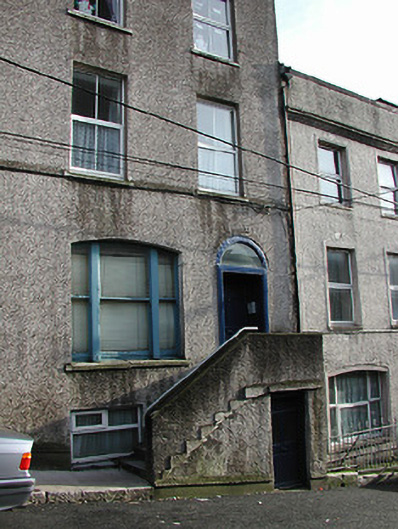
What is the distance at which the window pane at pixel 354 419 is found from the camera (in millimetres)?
12383

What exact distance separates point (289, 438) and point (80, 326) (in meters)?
4.43

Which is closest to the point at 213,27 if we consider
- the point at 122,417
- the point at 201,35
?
the point at 201,35

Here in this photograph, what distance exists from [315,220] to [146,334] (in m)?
5.22

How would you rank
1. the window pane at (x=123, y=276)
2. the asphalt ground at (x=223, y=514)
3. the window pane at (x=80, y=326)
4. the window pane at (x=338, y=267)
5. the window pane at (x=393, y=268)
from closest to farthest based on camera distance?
the asphalt ground at (x=223, y=514), the window pane at (x=80, y=326), the window pane at (x=123, y=276), the window pane at (x=338, y=267), the window pane at (x=393, y=268)

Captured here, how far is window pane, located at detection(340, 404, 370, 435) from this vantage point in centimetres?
1238

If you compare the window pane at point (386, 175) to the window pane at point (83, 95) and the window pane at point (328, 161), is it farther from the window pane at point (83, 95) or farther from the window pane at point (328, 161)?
the window pane at point (83, 95)

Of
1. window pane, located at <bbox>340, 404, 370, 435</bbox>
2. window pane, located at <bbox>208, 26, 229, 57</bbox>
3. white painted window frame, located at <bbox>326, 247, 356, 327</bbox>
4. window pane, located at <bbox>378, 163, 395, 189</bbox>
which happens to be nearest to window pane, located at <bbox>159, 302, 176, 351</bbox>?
white painted window frame, located at <bbox>326, 247, 356, 327</bbox>

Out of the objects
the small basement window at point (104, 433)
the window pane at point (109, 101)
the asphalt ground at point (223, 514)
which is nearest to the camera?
the asphalt ground at point (223, 514)

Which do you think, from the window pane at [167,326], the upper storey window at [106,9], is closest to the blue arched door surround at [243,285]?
the window pane at [167,326]

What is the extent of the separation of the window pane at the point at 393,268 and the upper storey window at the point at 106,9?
9.16 meters

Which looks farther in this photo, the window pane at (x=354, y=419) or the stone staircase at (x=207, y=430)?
the window pane at (x=354, y=419)

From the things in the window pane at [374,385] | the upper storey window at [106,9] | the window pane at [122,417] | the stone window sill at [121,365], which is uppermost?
the upper storey window at [106,9]

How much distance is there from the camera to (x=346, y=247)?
13289 mm

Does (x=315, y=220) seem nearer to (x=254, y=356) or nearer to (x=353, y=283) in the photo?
(x=353, y=283)
